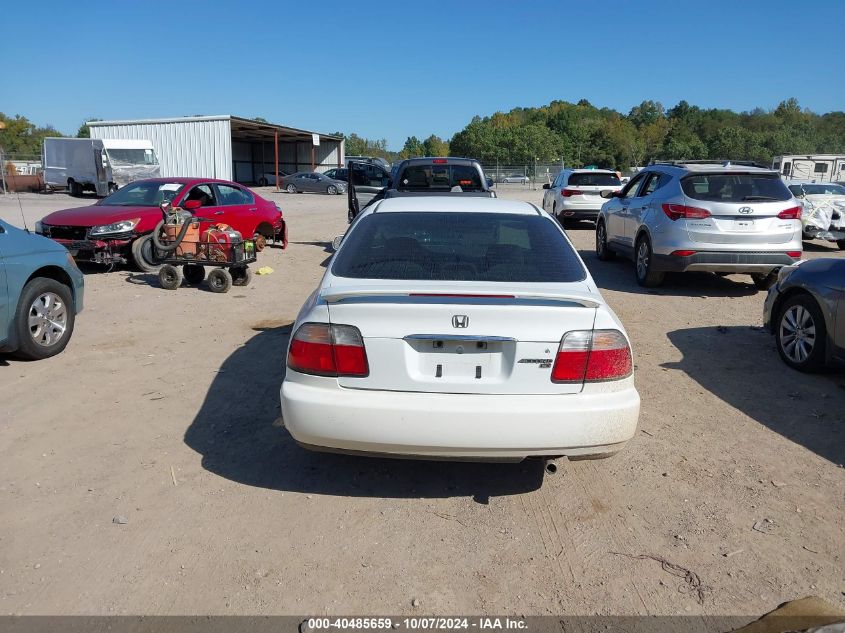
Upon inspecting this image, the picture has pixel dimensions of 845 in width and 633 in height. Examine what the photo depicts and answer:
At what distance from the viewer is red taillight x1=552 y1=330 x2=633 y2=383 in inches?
129

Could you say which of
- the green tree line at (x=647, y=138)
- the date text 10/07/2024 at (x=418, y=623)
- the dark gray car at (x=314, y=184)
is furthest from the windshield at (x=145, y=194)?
the green tree line at (x=647, y=138)

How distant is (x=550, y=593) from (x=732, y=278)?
9.38 meters

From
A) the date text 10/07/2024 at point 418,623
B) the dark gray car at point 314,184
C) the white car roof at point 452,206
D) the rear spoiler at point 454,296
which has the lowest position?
the date text 10/07/2024 at point 418,623

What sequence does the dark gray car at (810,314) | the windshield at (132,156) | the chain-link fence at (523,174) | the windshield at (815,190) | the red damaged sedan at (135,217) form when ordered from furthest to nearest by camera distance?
the chain-link fence at (523,174), the windshield at (132,156), the windshield at (815,190), the red damaged sedan at (135,217), the dark gray car at (810,314)

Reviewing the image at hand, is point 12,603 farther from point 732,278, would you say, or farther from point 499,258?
point 732,278

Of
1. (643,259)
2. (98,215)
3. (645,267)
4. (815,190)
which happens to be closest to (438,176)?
(643,259)

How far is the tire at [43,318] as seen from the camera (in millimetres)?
5695

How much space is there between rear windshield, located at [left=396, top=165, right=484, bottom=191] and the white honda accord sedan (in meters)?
8.52

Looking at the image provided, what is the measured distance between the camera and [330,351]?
3318 millimetres

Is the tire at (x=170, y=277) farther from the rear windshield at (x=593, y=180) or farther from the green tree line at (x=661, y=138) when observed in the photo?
the green tree line at (x=661, y=138)

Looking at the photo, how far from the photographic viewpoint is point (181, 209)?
33.7 ft

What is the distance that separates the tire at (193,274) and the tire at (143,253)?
3.64 feet

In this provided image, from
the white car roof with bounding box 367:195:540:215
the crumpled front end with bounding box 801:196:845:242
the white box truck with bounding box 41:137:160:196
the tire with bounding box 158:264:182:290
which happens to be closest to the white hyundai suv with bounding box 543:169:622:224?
the crumpled front end with bounding box 801:196:845:242

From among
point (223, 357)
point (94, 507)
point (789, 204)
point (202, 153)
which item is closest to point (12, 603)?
point (94, 507)
